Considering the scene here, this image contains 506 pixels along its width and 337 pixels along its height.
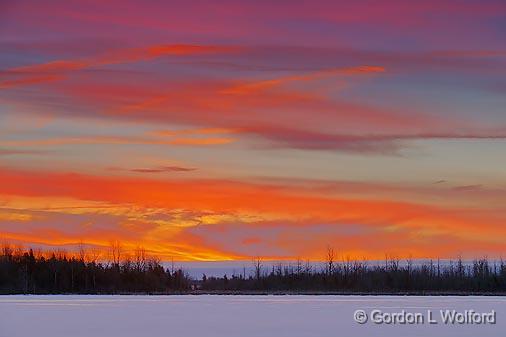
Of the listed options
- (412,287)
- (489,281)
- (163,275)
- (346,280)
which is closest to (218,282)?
(163,275)

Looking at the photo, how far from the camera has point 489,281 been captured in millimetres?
57156
